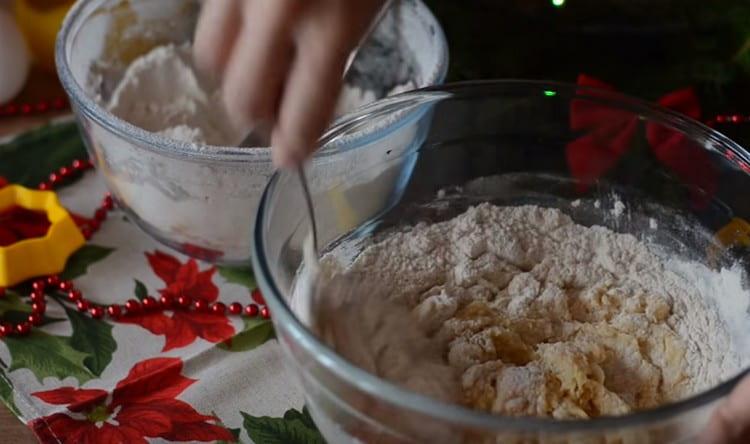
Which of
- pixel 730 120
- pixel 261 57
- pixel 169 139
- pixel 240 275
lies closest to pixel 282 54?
pixel 261 57

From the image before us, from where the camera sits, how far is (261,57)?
0.51 meters

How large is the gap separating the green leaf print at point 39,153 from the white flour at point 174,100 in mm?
85

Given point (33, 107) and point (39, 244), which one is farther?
point (33, 107)

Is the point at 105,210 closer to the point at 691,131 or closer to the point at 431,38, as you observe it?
the point at 431,38

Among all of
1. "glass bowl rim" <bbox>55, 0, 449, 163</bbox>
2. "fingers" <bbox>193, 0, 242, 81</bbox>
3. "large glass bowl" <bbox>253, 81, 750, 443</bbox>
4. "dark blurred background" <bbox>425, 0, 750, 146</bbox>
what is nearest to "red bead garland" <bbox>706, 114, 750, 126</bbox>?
"dark blurred background" <bbox>425, 0, 750, 146</bbox>

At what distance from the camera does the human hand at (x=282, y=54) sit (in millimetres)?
512

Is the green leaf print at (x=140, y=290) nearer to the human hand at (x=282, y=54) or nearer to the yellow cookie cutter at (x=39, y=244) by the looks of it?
the yellow cookie cutter at (x=39, y=244)

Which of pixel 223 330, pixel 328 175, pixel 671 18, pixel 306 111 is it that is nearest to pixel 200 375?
pixel 223 330

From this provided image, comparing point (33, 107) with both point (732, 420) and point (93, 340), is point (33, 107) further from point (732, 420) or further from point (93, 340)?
point (732, 420)

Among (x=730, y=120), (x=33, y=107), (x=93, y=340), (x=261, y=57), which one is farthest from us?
(x=33, y=107)

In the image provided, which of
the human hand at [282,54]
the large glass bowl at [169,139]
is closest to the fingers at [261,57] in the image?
the human hand at [282,54]

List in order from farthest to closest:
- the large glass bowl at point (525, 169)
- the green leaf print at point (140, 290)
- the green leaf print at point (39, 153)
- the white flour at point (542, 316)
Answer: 1. the green leaf print at point (39, 153)
2. the green leaf print at point (140, 290)
3. the large glass bowl at point (525, 169)
4. the white flour at point (542, 316)

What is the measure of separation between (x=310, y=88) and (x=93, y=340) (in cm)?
37

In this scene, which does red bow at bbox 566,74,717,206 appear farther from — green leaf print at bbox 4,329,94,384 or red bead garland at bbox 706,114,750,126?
green leaf print at bbox 4,329,94,384
